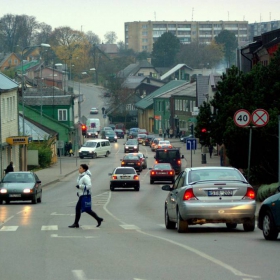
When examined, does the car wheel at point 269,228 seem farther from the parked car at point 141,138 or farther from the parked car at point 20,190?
the parked car at point 141,138

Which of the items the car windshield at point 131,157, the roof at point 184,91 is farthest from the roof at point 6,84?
the roof at point 184,91

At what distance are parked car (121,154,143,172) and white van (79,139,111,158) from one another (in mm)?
18358

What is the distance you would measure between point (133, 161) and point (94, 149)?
65.2 feet

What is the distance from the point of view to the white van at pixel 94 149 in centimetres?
8188

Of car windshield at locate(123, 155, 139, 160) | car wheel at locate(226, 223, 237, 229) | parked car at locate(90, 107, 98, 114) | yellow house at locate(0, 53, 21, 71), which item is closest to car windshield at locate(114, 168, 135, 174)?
car windshield at locate(123, 155, 139, 160)

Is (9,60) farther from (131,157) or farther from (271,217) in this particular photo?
(271,217)

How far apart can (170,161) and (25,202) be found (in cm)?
2608

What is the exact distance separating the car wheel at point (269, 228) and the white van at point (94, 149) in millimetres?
65772

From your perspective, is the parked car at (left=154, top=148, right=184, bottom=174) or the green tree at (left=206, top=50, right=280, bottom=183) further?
the parked car at (left=154, top=148, right=184, bottom=174)

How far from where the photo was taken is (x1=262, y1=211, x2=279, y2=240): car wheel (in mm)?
15660

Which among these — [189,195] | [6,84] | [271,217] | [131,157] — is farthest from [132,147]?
[271,217]

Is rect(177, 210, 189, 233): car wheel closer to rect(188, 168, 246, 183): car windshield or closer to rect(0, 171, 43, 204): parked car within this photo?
rect(188, 168, 246, 183): car windshield

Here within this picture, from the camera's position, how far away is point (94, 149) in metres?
82.4

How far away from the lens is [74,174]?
205 ft
